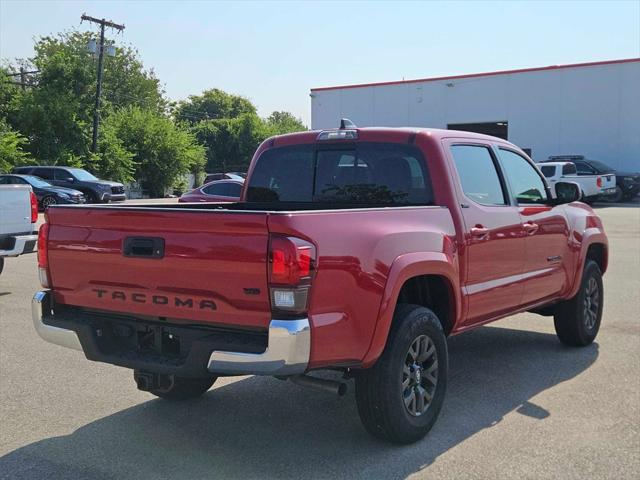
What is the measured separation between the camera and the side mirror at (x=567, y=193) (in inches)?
241

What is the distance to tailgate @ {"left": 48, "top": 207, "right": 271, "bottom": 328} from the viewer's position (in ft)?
11.7

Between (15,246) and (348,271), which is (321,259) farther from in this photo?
(15,246)

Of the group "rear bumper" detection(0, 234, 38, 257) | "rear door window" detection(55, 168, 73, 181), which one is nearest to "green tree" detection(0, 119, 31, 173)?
"rear door window" detection(55, 168, 73, 181)

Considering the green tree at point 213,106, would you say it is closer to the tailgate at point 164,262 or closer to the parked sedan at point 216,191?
the parked sedan at point 216,191

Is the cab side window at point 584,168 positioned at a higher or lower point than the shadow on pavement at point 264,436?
higher

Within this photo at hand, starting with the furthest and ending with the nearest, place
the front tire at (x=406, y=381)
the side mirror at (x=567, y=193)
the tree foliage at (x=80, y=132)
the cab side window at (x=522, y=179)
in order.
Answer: the tree foliage at (x=80, y=132) → the side mirror at (x=567, y=193) → the cab side window at (x=522, y=179) → the front tire at (x=406, y=381)

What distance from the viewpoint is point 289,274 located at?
3.45m

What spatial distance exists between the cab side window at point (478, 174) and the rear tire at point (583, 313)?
1.61 m

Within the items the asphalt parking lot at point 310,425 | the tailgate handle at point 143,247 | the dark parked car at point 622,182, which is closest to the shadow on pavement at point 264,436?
the asphalt parking lot at point 310,425

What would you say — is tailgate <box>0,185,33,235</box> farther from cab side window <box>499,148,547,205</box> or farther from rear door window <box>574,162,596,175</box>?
rear door window <box>574,162,596,175</box>

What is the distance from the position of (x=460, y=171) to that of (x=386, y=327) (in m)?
1.61

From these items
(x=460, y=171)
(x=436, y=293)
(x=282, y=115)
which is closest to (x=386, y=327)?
(x=436, y=293)

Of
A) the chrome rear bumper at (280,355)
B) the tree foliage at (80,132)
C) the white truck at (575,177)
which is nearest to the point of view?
the chrome rear bumper at (280,355)

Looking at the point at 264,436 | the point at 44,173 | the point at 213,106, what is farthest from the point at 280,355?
the point at 213,106
